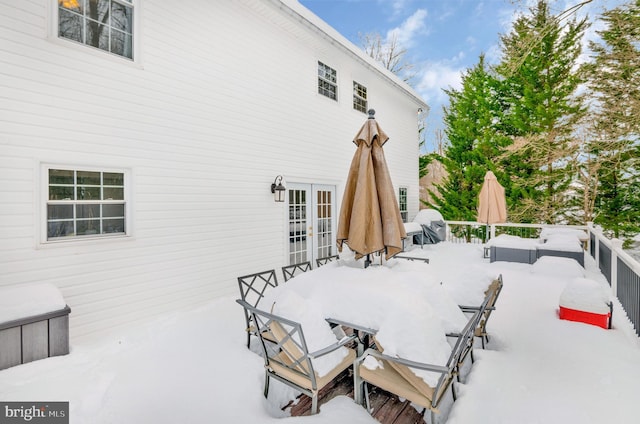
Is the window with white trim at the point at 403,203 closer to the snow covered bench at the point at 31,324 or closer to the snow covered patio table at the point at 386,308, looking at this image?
the snow covered patio table at the point at 386,308

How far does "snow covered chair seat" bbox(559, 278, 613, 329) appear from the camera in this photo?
3584 millimetres

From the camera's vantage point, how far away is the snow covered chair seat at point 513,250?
6969mm

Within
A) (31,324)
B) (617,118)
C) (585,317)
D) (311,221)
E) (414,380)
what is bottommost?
(585,317)

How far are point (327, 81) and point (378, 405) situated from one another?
707cm

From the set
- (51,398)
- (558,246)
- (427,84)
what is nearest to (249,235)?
(51,398)

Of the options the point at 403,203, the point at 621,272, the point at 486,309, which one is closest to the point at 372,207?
the point at 486,309

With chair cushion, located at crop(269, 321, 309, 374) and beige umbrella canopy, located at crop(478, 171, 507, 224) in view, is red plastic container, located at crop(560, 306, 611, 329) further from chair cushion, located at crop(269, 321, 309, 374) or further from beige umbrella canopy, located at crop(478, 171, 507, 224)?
beige umbrella canopy, located at crop(478, 171, 507, 224)

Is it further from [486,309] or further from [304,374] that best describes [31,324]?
[486,309]

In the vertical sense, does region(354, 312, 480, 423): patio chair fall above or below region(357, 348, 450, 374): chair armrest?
below

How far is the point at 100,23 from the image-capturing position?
3879 millimetres

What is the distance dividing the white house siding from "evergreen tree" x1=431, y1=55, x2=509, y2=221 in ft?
23.0

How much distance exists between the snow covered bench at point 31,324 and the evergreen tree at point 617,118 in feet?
37.1

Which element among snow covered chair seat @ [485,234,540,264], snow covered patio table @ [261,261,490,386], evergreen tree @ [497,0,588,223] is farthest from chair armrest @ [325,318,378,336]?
evergreen tree @ [497,0,588,223]

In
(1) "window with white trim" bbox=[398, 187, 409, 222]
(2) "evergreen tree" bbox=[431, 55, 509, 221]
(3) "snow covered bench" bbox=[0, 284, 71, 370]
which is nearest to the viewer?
(3) "snow covered bench" bbox=[0, 284, 71, 370]
